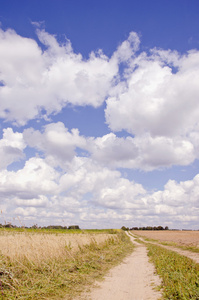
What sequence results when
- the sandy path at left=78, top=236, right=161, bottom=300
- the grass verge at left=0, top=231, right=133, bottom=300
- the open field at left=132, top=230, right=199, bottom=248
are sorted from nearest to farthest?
the grass verge at left=0, top=231, right=133, bottom=300 < the sandy path at left=78, top=236, right=161, bottom=300 < the open field at left=132, top=230, right=199, bottom=248

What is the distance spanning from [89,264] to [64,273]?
9.32 ft

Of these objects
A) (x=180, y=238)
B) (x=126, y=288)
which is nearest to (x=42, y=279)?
(x=126, y=288)

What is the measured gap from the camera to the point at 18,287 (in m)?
6.51

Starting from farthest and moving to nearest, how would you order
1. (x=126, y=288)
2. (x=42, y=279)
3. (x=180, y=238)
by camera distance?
(x=180, y=238)
(x=126, y=288)
(x=42, y=279)

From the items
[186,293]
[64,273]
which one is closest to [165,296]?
[186,293]

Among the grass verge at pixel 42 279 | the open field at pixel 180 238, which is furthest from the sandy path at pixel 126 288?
the open field at pixel 180 238

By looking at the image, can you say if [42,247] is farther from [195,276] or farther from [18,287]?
[195,276]

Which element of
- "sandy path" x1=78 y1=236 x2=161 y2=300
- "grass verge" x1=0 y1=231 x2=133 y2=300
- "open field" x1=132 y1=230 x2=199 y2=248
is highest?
"grass verge" x1=0 y1=231 x2=133 y2=300

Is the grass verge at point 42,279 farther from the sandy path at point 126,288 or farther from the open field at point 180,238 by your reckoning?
the open field at point 180,238

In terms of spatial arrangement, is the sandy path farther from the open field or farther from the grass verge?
the open field

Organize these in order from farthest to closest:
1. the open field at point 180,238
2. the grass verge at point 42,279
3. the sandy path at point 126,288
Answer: the open field at point 180,238, the sandy path at point 126,288, the grass verge at point 42,279

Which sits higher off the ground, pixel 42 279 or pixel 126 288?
pixel 42 279

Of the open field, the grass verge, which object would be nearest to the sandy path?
the grass verge

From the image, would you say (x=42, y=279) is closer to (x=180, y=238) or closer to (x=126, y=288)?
(x=126, y=288)
